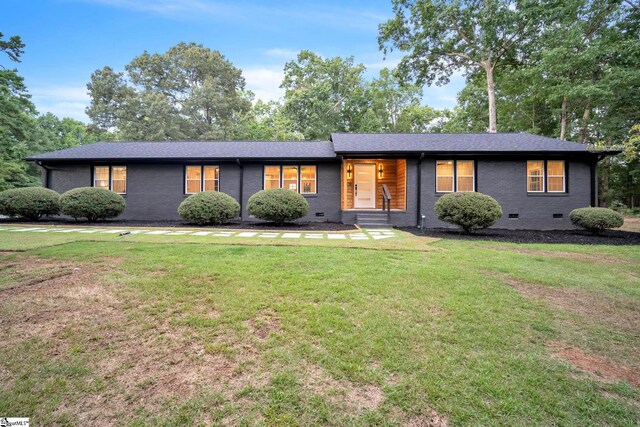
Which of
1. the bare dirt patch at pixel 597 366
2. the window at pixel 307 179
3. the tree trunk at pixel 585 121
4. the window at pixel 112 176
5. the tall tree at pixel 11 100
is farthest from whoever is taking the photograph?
the tree trunk at pixel 585 121

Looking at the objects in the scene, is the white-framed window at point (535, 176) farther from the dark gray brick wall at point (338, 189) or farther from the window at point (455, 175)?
the window at point (455, 175)

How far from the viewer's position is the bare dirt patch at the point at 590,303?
304 centimetres

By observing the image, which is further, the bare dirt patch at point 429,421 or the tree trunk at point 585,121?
the tree trunk at point 585,121

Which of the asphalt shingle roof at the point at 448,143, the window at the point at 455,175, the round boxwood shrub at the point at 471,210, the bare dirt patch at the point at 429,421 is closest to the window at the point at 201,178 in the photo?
the asphalt shingle roof at the point at 448,143

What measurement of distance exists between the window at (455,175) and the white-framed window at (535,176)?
2.26 meters

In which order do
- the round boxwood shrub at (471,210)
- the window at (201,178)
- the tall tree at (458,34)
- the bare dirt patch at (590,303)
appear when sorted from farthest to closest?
the tall tree at (458,34)
the window at (201,178)
the round boxwood shrub at (471,210)
the bare dirt patch at (590,303)

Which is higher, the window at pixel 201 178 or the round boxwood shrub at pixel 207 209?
the window at pixel 201 178

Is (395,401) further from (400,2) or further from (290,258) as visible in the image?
(400,2)

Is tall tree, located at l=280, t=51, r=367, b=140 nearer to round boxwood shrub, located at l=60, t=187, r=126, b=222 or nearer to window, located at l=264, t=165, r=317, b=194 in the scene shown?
window, located at l=264, t=165, r=317, b=194

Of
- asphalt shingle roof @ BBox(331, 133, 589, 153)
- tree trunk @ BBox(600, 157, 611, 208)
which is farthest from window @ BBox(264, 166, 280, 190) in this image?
tree trunk @ BBox(600, 157, 611, 208)

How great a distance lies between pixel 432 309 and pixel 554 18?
833 inches

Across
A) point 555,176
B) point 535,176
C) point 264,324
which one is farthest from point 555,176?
point 264,324

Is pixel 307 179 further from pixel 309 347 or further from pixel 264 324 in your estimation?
pixel 309 347

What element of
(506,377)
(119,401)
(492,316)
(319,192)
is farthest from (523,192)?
(119,401)
